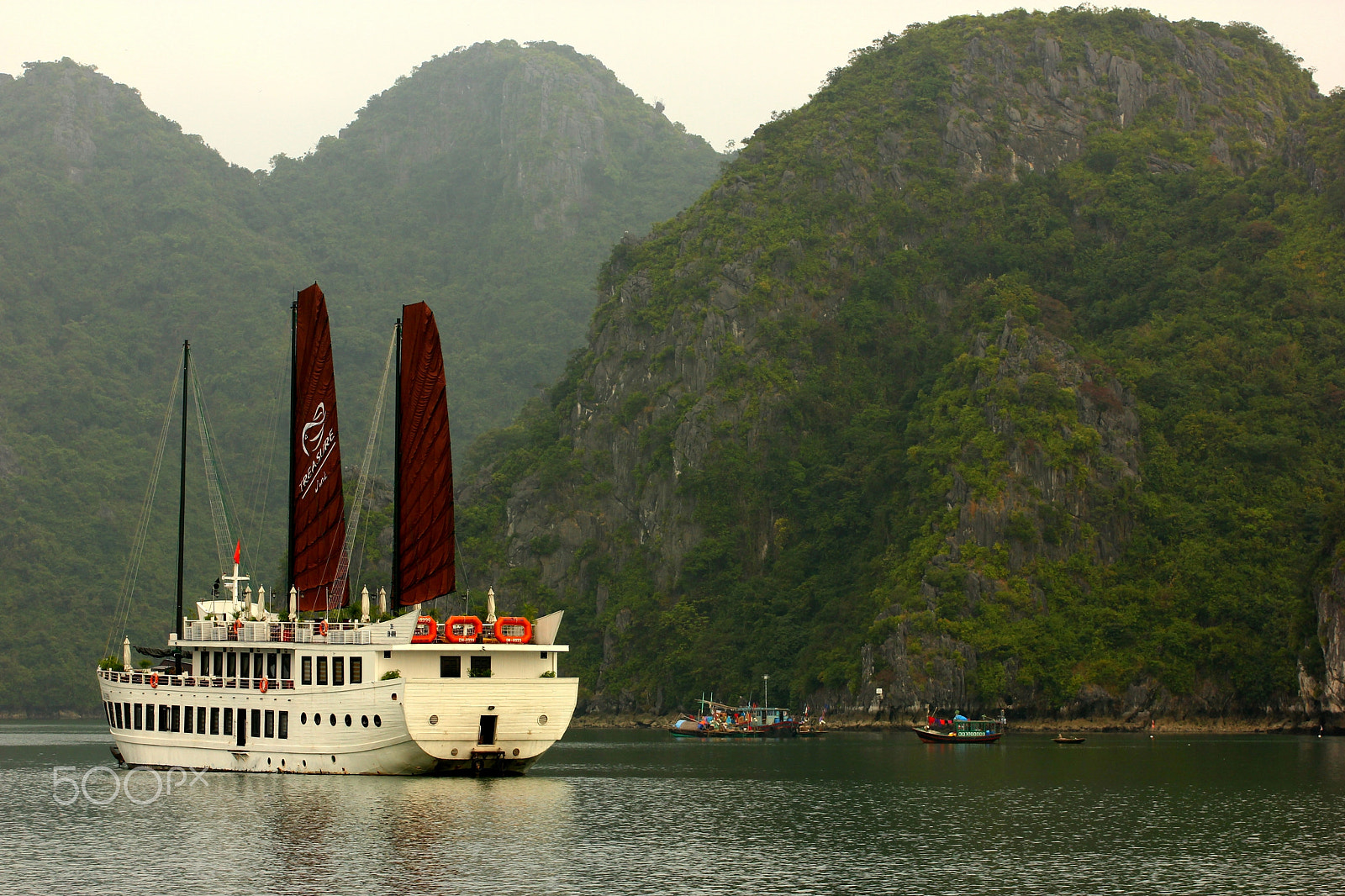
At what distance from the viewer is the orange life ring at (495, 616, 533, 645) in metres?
54.8

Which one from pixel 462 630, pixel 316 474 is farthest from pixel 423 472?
pixel 462 630

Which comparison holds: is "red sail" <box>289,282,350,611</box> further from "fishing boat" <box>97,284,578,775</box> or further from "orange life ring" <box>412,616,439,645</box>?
"orange life ring" <box>412,616,439,645</box>

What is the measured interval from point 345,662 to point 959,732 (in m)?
47.3

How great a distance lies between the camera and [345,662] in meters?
54.7

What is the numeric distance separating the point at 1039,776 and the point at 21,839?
37970 millimetres

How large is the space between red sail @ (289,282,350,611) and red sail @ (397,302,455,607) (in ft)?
9.43

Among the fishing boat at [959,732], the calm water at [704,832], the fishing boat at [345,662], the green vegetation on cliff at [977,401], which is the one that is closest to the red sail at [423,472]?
the fishing boat at [345,662]

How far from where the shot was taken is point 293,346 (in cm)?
6412

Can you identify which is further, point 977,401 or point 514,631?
point 977,401

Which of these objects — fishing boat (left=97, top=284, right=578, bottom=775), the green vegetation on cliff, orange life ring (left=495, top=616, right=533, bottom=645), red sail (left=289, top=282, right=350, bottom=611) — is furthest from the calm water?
the green vegetation on cliff

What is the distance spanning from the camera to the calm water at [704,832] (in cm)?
3788

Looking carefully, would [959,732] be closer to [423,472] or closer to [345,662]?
[423,472]

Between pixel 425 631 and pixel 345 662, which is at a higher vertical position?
pixel 425 631

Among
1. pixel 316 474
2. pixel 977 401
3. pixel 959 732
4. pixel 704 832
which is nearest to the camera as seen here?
pixel 704 832
